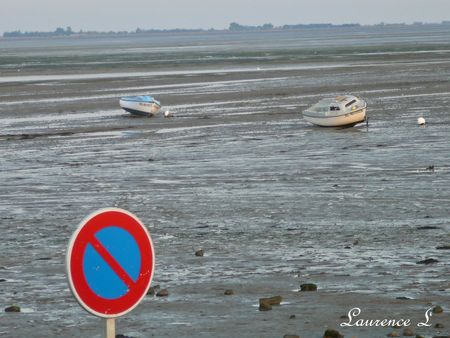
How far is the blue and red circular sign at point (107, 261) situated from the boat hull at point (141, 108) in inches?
1669

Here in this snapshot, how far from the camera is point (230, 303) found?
13.2 meters

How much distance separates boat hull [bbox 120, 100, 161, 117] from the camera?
48.7 meters

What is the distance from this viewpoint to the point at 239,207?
73.3 feet

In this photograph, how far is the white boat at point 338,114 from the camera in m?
40.7

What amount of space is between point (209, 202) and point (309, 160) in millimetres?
8014

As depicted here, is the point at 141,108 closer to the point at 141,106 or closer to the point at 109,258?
the point at 141,106

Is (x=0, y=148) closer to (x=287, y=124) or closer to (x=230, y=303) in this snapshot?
(x=287, y=124)

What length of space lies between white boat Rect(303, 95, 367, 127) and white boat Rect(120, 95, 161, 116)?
31.7 ft

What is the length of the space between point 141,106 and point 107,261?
42.6 meters
